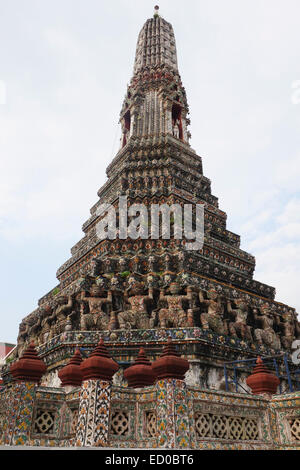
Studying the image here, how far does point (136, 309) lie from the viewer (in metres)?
13.7

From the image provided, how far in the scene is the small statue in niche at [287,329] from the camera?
Result: 15311mm

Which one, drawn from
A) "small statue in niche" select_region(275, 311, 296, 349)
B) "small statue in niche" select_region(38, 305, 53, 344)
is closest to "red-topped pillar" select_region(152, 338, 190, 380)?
"small statue in niche" select_region(38, 305, 53, 344)

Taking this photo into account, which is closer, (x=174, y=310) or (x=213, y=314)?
(x=174, y=310)

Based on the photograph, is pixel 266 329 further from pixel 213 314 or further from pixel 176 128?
pixel 176 128

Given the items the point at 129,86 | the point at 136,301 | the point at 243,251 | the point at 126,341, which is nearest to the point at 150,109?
the point at 129,86

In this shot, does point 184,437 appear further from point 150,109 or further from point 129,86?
point 129,86

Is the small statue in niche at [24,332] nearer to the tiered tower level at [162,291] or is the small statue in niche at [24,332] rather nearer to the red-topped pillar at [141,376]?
the tiered tower level at [162,291]

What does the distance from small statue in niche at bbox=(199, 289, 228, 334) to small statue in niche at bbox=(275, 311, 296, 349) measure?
3215 millimetres

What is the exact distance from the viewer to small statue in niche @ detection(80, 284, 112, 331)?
1315 centimetres

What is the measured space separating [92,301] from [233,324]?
508 cm

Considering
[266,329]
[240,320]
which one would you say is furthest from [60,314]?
[266,329]

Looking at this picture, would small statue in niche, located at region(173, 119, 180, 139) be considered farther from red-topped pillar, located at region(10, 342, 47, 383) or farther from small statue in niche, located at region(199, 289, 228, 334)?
red-topped pillar, located at region(10, 342, 47, 383)

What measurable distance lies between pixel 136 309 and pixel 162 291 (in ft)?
3.92

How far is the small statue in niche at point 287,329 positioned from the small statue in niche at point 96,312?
23.1 feet
